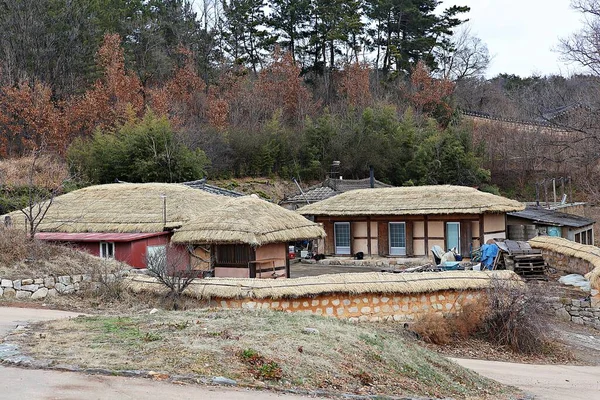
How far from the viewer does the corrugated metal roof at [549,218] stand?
2822cm

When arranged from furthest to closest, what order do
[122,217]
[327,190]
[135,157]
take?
[327,190] → [135,157] → [122,217]

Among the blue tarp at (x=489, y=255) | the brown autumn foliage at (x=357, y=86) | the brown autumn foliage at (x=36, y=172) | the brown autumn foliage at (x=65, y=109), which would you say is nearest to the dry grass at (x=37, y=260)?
the blue tarp at (x=489, y=255)

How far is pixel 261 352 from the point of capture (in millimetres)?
9289

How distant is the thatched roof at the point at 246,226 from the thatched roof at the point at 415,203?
6.49 metres

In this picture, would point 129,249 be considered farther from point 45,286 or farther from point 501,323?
point 501,323

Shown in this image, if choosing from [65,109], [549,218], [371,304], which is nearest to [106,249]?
[371,304]

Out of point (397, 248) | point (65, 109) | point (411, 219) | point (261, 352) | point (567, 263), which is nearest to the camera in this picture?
point (261, 352)

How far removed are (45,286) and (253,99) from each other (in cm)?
3177

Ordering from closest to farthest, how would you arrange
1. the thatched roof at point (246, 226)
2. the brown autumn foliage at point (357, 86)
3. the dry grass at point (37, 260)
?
the dry grass at point (37, 260)
the thatched roof at point (246, 226)
the brown autumn foliage at point (357, 86)

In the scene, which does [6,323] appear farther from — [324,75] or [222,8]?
[222,8]

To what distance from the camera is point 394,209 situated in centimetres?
2730

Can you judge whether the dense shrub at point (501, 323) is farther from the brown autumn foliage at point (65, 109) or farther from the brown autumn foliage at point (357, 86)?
the brown autumn foliage at point (357, 86)

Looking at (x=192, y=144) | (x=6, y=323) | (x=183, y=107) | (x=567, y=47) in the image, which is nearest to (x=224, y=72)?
(x=183, y=107)

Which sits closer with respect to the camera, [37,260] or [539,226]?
[37,260]
